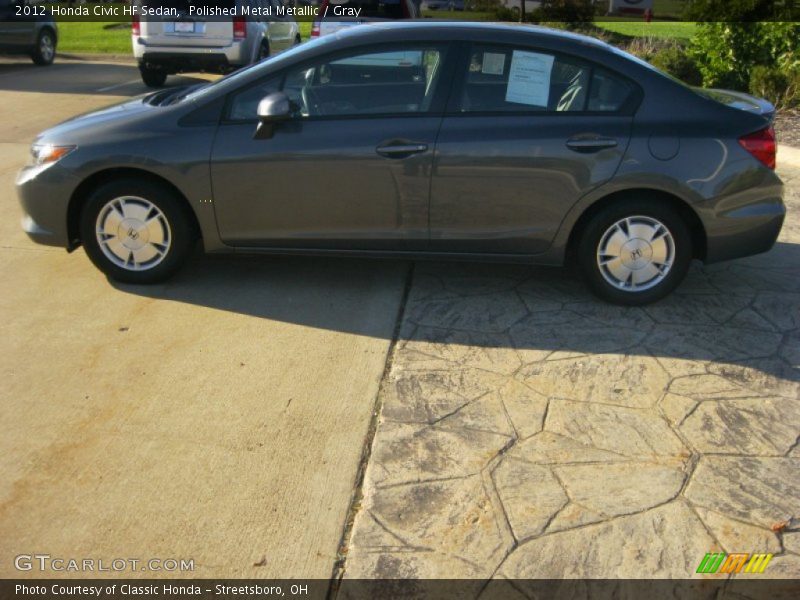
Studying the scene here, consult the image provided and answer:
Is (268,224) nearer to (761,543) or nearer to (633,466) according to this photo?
(633,466)

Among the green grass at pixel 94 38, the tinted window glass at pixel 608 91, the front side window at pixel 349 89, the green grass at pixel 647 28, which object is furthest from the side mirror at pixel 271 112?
the green grass at pixel 647 28

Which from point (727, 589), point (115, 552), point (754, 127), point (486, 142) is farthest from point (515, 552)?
point (754, 127)

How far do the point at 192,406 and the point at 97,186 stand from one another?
1.91 metres

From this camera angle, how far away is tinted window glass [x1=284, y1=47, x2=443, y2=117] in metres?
5.22

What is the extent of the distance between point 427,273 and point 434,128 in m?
1.12

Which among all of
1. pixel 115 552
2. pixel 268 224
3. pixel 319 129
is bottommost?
pixel 115 552

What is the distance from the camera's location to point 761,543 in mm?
3316

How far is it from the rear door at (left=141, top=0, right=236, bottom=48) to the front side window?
9.27m

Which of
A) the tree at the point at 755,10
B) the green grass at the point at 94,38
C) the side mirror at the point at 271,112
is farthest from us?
the green grass at the point at 94,38

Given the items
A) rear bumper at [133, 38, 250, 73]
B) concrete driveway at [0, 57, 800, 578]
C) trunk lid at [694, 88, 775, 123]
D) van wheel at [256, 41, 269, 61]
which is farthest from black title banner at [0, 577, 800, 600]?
van wheel at [256, 41, 269, 61]

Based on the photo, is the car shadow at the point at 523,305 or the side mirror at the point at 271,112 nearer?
the car shadow at the point at 523,305

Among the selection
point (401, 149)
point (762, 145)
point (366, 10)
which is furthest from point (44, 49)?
point (762, 145)

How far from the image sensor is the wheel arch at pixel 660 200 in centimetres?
518

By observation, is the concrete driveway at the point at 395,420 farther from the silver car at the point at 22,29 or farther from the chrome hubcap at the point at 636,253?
the silver car at the point at 22,29
